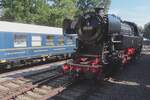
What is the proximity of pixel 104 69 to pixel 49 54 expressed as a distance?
9656mm

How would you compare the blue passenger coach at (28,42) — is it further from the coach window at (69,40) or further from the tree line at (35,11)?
the tree line at (35,11)

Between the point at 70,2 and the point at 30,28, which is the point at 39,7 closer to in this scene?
the point at 70,2

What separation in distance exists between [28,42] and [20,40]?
3.06 feet

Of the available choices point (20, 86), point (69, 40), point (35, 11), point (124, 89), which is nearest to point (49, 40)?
point (69, 40)

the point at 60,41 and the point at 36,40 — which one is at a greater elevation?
the point at 36,40

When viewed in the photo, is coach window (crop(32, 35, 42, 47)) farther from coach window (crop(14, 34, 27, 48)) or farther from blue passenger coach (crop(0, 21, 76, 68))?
coach window (crop(14, 34, 27, 48))

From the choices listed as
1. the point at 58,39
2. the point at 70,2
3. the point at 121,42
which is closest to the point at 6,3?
the point at 70,2

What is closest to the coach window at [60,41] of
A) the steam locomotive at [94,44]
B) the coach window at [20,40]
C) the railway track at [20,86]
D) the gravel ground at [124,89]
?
the coach window at [20,40]

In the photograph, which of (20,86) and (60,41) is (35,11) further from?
(20,86)

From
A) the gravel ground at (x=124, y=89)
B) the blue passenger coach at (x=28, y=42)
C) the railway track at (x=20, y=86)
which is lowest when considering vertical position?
the gravel ground at (x=124, y=89)

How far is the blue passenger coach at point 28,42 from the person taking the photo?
16453mm

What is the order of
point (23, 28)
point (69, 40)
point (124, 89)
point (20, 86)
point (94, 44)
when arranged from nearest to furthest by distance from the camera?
point (20, 86) < point (124, 89) < point (94, 44) < point (23, 28) < point (69, 40)

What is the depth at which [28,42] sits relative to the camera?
61.5 feet

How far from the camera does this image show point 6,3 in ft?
132
